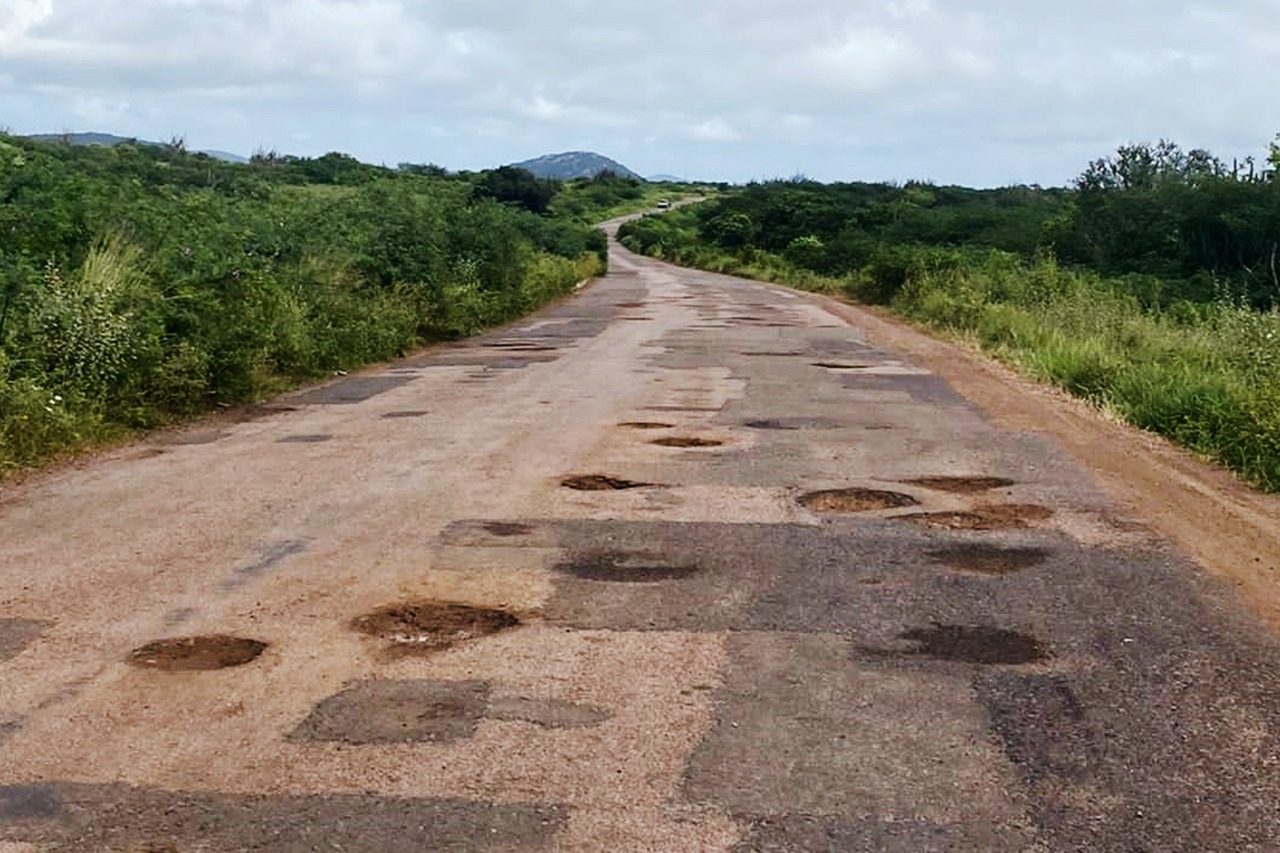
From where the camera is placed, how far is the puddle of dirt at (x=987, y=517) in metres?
7.95

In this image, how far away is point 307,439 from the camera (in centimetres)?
1127

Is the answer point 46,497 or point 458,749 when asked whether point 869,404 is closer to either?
point 46,497

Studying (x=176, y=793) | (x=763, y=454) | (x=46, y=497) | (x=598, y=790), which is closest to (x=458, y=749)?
(x=598, y=790)

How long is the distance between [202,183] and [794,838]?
23371mm

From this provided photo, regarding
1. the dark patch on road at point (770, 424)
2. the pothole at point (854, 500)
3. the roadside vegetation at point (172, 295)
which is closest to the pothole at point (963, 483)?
the pothole at point (854, 500)

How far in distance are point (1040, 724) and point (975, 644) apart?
915 millimetres

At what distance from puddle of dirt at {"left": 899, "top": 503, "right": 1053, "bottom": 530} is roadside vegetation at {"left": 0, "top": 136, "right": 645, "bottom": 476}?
593 cm

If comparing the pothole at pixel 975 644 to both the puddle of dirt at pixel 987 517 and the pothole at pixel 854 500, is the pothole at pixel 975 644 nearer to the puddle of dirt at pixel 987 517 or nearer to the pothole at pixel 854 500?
the puddle of dirt at pixel 987 517

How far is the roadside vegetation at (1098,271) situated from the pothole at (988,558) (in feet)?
10.7

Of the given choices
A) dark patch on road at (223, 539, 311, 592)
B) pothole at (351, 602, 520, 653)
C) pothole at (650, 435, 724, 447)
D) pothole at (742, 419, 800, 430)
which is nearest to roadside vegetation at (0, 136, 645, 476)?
dark patch on road at (223, 539, 311, 592)

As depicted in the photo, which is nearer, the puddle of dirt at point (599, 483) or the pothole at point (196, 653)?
the pothole at point (196, 653)

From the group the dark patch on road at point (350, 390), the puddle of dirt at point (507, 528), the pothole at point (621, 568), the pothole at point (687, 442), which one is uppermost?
the pothole at point (621, 568)

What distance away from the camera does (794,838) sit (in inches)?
153

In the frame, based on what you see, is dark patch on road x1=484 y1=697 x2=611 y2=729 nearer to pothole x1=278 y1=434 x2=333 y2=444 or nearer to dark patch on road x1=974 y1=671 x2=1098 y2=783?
dark patch on road x1=974 y1=671 x2=1098 y2=783
